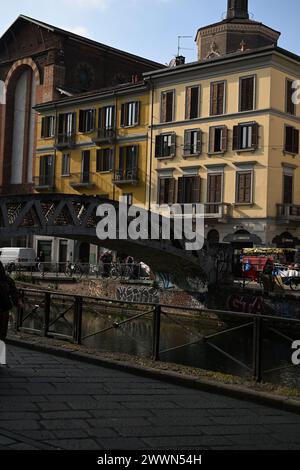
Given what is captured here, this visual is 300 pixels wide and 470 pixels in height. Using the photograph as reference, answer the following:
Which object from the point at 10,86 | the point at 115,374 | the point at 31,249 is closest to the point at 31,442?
the point at 115,374

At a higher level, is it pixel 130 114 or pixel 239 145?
pixel 130 114

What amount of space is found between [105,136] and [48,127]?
7380 mm

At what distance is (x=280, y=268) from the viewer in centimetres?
2795

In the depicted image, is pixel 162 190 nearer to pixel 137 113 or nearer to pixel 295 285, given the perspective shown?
pixel 137 113

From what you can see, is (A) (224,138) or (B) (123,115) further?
(B) (123,115)

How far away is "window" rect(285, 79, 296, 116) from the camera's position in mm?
36763

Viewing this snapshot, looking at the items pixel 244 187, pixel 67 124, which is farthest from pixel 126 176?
pixel 244 187

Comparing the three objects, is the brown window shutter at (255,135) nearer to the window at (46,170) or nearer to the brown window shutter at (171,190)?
the brown window shutter at (171,190)

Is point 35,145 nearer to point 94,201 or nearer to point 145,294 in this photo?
point 145,294

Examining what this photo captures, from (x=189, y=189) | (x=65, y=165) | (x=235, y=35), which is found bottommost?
(x=189, y=189)

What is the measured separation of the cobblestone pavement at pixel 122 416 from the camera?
17.1ft

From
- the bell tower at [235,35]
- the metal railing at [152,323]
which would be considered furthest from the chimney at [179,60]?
the metal railing at [152,323]

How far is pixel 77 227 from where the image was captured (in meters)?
24.3

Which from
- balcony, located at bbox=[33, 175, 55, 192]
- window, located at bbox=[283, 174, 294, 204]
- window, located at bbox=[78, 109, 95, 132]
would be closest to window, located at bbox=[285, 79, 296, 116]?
window, located at bbox=[283, 174, 294, 204]
